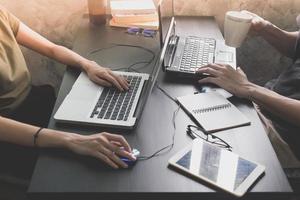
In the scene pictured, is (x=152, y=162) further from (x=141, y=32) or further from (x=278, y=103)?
(x=141, y=32)

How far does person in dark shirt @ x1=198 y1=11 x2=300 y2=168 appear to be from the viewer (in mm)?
1120

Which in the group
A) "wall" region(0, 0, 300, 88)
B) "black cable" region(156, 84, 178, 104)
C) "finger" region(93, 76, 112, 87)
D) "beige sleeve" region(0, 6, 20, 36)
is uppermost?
"beige sleeve" region(0, 6, 20, 36)

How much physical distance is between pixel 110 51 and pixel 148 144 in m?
0.56

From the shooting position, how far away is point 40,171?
2.89ft

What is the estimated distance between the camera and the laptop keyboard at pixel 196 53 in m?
1.29

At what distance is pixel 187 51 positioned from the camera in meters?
1.38

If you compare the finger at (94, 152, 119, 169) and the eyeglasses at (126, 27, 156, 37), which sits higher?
the finger at (94, 152, 119, 169)

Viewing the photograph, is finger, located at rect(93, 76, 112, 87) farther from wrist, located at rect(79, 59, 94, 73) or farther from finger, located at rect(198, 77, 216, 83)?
finger, located at rect(198, 77, 216, 83)

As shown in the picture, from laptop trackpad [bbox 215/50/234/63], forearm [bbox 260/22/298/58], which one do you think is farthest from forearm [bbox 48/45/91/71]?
forearm [bbox 260/22/298/58]

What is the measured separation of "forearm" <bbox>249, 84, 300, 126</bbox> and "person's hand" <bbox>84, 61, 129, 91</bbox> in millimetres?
396

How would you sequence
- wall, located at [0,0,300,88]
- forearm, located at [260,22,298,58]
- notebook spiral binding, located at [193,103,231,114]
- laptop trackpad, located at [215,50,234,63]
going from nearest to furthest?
notebook spiral binding, located at [193,103,231,114] < laptop trackpad, located at [215,50,234,63] < forearm, located at [260,22,298,58] < wall, located at [0,0,300,88]

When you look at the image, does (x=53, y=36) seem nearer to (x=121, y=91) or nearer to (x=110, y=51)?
(x=110, y=51)

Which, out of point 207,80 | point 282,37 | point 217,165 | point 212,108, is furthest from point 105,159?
point 282,37

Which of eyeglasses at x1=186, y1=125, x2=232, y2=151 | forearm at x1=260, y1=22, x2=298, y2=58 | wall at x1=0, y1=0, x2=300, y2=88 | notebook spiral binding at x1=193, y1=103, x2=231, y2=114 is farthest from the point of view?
wall at x1=0, y1=0, x2=300, y2=88
